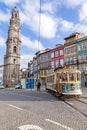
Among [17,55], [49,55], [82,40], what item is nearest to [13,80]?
[17,55]

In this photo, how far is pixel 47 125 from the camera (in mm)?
7793

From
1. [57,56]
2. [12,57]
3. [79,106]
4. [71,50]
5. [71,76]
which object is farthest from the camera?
[12,57]

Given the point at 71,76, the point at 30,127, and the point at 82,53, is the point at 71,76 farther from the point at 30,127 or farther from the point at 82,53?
the point at 82,53

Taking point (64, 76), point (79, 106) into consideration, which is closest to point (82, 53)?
point (64, 76)

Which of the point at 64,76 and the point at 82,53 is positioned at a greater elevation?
the point at 82,53

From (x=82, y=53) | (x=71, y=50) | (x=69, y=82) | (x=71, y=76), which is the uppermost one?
(x=71, y=50)

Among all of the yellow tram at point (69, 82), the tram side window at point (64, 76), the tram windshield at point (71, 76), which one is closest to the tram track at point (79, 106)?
the yellow tram at point (69, 82)

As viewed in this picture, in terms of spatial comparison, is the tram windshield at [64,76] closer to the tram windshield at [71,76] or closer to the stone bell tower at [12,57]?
the tram windshield at [71,76]

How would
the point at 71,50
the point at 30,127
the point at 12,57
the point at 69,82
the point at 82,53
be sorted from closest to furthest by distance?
the point at 30,127
the point at 69,82
the point at 82,53
the point at 71,50
the point at 12,57

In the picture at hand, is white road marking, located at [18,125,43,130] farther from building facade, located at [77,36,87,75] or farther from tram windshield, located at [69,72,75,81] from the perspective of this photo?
building facade, located at [77,36,87,75]

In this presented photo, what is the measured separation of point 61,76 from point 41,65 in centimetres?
5590

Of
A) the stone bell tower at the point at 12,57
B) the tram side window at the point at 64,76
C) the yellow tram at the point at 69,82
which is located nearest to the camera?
the yellow tram at the point at 69,82

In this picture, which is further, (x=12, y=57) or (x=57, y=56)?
(x=12, y=57)

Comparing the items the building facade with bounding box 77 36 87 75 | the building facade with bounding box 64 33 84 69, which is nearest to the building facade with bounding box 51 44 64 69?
the building facade with bounding box 64 33 84 69
